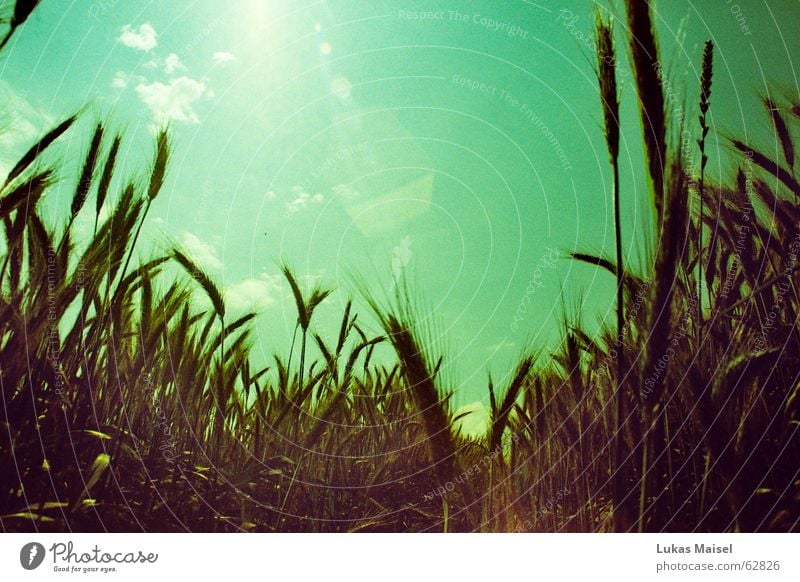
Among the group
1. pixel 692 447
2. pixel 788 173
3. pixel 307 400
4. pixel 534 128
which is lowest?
pixel 692 447

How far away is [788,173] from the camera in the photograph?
6.44 feet

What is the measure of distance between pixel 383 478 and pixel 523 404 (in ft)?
2.10

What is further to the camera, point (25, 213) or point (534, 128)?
point (534, 128)

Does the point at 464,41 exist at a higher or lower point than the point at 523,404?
higher
